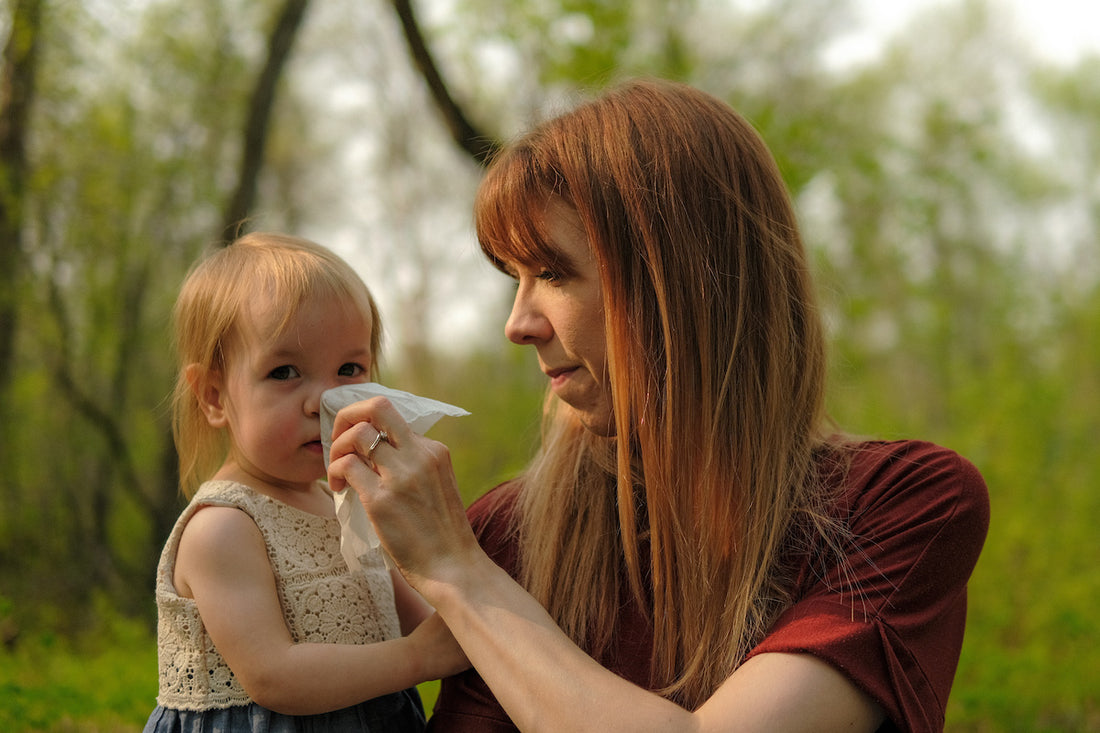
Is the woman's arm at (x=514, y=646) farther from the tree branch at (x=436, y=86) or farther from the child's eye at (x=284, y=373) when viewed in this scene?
the tree branch at (x=436, y=86)

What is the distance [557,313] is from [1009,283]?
10.0 m

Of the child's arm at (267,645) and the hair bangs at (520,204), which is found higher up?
the hair bangs at (520,204)

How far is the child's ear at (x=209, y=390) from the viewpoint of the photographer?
77.2 inches

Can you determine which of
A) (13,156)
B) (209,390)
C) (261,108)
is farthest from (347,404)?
(13,156)

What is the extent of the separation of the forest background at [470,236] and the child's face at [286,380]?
0.50m

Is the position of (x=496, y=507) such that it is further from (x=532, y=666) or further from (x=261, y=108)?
(x=261, y=108)

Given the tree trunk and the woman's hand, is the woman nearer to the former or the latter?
the woman's hand

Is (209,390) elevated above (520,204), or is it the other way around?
(520,204)

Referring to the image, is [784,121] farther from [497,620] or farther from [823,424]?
[497,620]

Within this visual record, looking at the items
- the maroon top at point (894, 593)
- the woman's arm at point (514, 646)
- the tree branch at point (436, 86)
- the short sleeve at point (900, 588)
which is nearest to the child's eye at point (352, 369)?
the woman's arm at point (514, 646)

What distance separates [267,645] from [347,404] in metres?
0.47

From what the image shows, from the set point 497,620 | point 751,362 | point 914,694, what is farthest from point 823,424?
point 497,620

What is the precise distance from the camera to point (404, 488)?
1.66 meters

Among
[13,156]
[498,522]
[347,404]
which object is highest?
[13,156]
